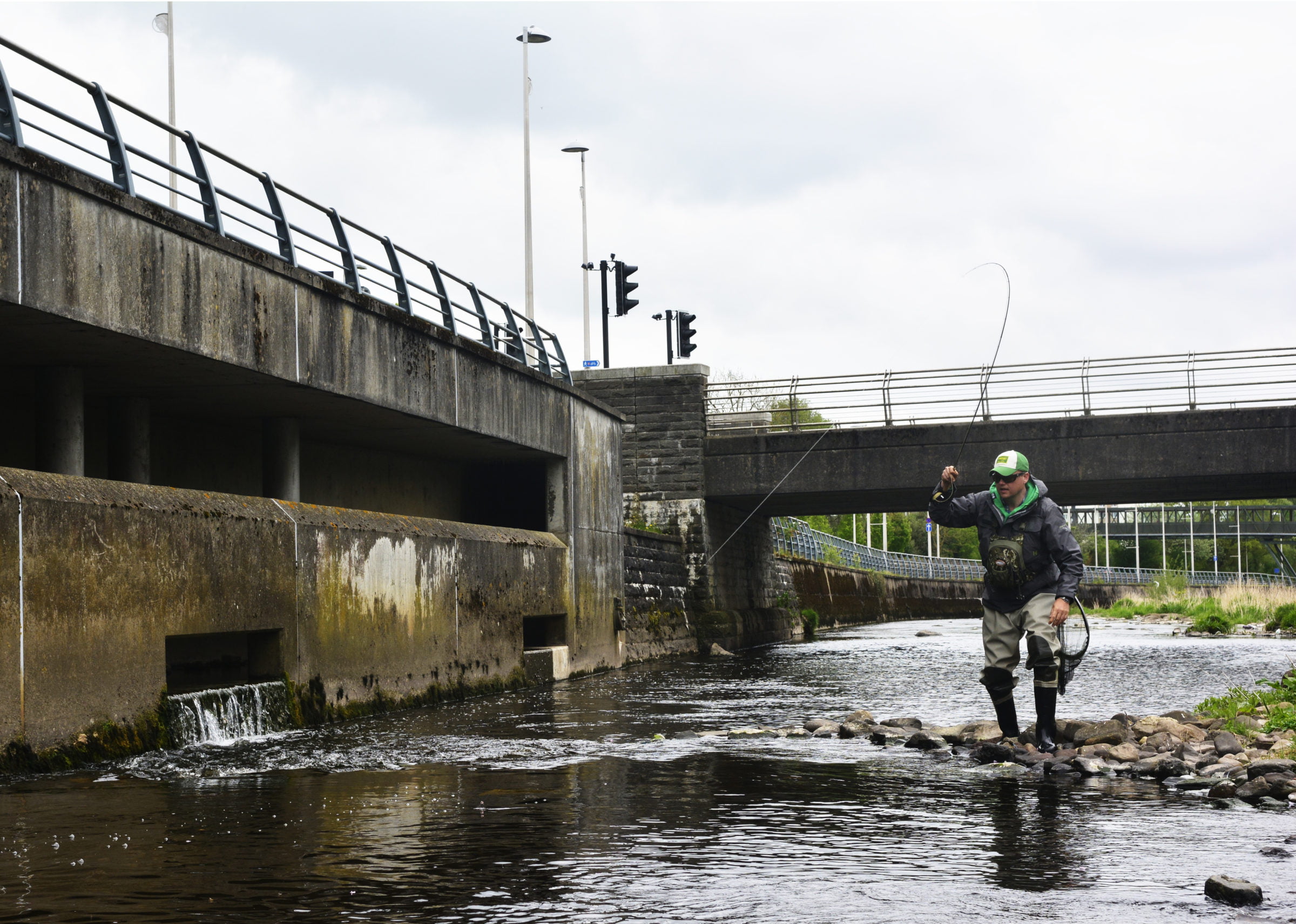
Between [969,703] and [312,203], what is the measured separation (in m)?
8.27

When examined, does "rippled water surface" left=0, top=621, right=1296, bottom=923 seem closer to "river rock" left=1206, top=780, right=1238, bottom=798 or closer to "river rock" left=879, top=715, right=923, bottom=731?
"river rock" left=1206, top=780, right=1238, bottom=798

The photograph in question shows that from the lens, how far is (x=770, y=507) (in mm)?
31406

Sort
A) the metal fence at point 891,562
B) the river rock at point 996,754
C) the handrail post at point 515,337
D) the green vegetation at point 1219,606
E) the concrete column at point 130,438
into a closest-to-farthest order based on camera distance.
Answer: the river rock at point 996,754 → the concrete column at point 130,438 → the handrail post at point 515,337 → the green vegetation at point 1219,606 → the metal fence at point 891,562

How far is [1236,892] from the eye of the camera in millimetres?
4602

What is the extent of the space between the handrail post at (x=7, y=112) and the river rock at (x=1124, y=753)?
26.6 ft

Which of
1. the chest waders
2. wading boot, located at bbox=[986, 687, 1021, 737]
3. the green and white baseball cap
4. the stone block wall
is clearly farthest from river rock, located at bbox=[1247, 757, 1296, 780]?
the stone block wall

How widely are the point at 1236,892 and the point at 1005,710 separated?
4514 millimetres

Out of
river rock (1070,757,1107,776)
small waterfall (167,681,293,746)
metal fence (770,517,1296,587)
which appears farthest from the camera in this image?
metal fence (770,517,1296,587)

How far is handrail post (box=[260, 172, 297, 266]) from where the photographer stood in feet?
42.8

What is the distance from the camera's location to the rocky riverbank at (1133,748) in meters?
7.47

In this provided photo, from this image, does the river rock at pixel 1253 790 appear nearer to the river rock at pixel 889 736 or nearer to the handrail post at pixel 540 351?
the river rock at pixel 889 736

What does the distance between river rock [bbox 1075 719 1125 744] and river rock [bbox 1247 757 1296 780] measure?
4.68ft

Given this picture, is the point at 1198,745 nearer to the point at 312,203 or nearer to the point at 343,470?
the point at 312,203

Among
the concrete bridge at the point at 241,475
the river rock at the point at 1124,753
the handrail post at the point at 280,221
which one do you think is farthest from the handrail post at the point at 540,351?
the river rock at the point at 1124,753
